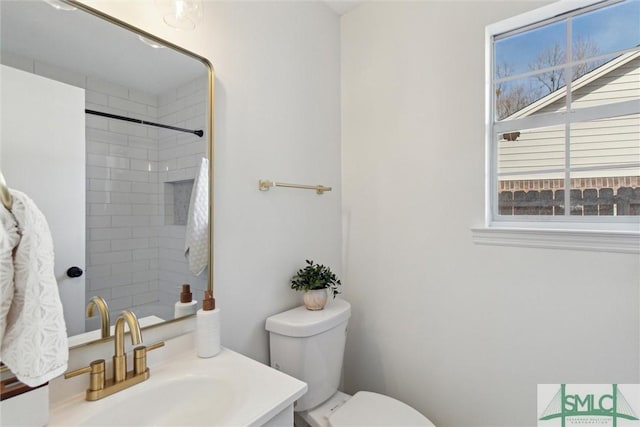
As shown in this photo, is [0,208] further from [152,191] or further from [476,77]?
[476,77]

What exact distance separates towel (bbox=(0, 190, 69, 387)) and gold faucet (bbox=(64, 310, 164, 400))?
9.2 inches

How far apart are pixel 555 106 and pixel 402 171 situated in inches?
26.2

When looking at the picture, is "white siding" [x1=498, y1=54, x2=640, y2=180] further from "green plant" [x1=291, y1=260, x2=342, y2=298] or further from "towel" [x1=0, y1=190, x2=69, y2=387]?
"towel" [x1=0, y1=190, x2=69, y2=387]

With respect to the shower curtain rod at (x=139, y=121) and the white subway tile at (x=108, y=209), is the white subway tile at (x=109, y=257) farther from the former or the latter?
the shower curtain rod at (x=139, y=121)

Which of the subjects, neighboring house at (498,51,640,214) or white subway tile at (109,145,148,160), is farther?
neighboring house at (498,51,640,214)

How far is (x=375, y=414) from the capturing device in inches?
50.2

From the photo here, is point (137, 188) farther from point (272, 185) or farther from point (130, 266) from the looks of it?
point (272, 185)

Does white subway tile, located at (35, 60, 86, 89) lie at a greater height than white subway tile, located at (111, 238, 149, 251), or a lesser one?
greater

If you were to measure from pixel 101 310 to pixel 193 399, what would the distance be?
0.36 m

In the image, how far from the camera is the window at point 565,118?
118 cm

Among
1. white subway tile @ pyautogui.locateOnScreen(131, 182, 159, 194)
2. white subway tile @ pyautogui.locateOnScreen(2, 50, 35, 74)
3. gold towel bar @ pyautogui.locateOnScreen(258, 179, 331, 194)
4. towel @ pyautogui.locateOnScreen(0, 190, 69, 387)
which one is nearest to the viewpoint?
towel @ pyautogui.locateOnScreen(0, 190, 69, 387)

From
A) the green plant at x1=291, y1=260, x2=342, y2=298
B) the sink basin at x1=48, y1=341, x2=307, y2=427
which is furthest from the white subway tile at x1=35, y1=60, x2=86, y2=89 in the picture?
the green plant at x1=291, y1=260, x2=342, y2=298

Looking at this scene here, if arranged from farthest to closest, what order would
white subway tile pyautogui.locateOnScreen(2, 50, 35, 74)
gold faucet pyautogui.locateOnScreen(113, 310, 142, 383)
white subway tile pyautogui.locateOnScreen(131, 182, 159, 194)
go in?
white subway tile pyautogui.locateOnScreen(131, 182, 159, 194) < gold faucet pyautogui.locateOnScreen(113, 310, 142, 383) < white subway tile pyautogui.locateOnScreen(2, 50, 35, 74)

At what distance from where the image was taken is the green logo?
43.7 inches
